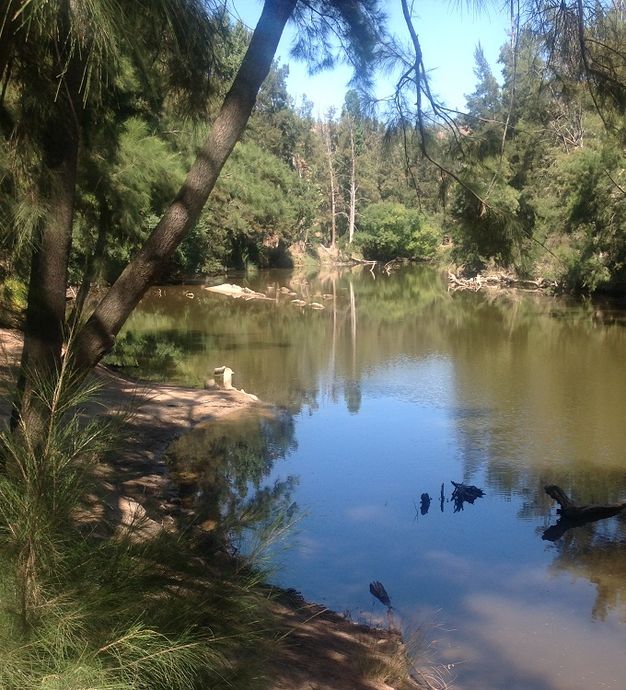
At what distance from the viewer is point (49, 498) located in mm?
1890

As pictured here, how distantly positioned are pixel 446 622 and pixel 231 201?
85.0 feet

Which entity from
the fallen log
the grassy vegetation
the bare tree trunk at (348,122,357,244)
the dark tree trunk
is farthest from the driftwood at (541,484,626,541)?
the bare tree trunk at (348,122,357,244)

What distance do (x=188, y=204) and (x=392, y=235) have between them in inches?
1936

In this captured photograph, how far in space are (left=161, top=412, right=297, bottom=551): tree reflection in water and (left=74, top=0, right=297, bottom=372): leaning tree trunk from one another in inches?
100

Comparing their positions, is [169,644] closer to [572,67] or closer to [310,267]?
[572,67]

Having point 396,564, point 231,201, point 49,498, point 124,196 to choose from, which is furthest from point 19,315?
point 231,201

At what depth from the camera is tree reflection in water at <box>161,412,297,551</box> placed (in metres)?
7.61

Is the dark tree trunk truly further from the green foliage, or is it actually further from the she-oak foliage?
the green foliage

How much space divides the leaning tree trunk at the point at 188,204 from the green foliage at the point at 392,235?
45.3 m

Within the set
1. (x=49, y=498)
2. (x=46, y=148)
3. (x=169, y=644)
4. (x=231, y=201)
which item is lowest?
(x=169, y=644)

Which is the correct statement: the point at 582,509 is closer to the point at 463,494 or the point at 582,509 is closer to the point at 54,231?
the point at 463,494

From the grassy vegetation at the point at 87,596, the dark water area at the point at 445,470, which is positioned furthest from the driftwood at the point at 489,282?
the grassy vegetation at the point at 87,596

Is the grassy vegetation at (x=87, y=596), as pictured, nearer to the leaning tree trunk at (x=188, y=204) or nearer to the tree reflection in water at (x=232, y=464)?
the leaning tree trunk at (x=188, y=204)

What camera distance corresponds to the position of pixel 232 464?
9.48 meters
